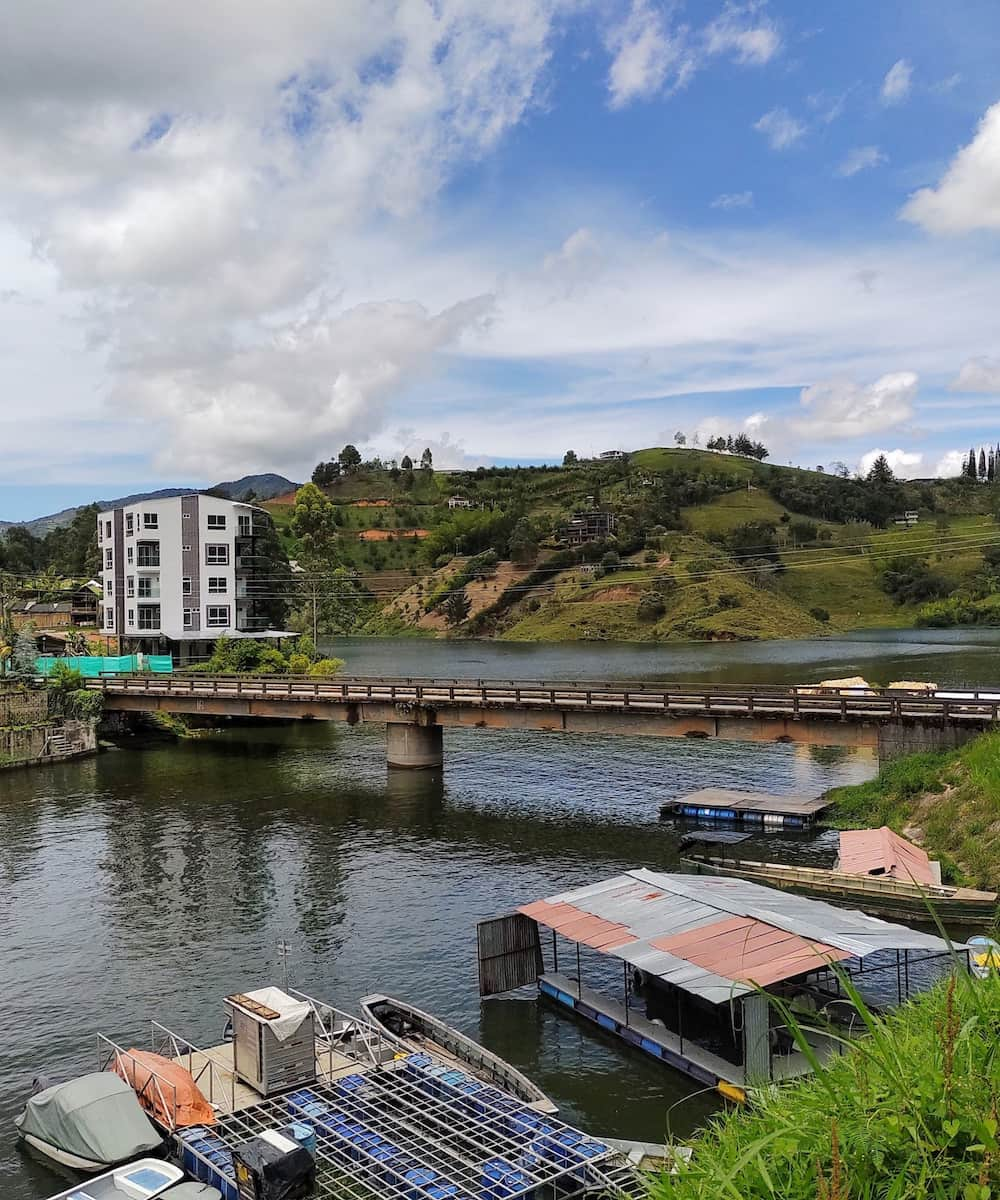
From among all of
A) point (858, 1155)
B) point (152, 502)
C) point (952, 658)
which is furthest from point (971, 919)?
point (952, 658)

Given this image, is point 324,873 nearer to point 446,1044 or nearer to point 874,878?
point 446,1044

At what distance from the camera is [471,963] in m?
34.3

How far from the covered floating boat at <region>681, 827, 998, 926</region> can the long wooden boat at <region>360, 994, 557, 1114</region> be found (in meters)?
17.1

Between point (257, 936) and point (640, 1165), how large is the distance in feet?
69.4

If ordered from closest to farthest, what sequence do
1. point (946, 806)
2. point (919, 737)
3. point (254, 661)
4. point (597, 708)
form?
point (946, 806) < point (919, 737) < point (597, 708) < point (254, 661)

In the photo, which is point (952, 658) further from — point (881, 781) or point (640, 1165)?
point (640, 1165)

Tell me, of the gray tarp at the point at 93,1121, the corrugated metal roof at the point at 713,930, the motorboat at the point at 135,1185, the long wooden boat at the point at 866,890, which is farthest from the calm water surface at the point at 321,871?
the long wooden boat at the point at 866,890

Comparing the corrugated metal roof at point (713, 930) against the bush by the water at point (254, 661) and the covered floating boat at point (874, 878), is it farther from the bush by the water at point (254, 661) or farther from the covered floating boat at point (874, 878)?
the bush by the water at point (254, 661)

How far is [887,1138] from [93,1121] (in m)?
22.2

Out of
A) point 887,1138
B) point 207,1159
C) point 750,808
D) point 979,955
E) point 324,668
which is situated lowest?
point 207,1159

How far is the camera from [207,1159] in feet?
71.9

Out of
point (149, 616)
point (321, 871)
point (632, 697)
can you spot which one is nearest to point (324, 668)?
point (149, 616)

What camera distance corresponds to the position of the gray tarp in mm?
23047

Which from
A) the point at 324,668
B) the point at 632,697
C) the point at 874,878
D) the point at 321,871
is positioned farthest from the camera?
the point at 324,668
